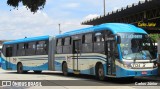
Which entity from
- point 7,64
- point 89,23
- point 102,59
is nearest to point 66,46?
point 102,59

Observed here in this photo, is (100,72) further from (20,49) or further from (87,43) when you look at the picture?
(20,49)

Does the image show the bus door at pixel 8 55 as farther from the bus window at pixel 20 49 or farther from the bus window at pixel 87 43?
the bus window at pixel 87 43

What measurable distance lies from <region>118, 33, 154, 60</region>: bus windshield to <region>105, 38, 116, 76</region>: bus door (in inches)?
23.9

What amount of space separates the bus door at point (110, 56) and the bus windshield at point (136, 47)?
61 centimetres

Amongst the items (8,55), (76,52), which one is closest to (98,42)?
(76,52)

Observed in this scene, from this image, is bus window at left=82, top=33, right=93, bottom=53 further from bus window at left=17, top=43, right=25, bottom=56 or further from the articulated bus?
bus window at left=17, top=43, right=25, bottom=56

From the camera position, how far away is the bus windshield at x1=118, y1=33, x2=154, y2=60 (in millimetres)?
18047

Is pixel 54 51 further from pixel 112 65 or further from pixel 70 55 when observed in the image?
pixel 112 65

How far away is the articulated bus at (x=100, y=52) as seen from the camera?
18016 mm

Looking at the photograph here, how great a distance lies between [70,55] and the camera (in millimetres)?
23750

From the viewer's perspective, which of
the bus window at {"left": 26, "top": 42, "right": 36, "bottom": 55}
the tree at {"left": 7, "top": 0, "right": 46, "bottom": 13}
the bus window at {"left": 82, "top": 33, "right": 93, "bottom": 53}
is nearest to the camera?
the tree at {"left": 7, "top": 0, "right": 46, "bottom": 13}

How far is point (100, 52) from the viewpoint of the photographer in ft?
64.8

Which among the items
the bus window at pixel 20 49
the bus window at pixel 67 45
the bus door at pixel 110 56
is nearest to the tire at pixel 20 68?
the bus window at pixel 20 49

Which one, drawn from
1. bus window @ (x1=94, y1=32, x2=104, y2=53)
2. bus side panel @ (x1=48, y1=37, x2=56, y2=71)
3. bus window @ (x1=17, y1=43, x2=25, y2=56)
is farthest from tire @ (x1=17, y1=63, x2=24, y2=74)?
bus window @ (x1=94, y1=32, x2=104, y2=53)
